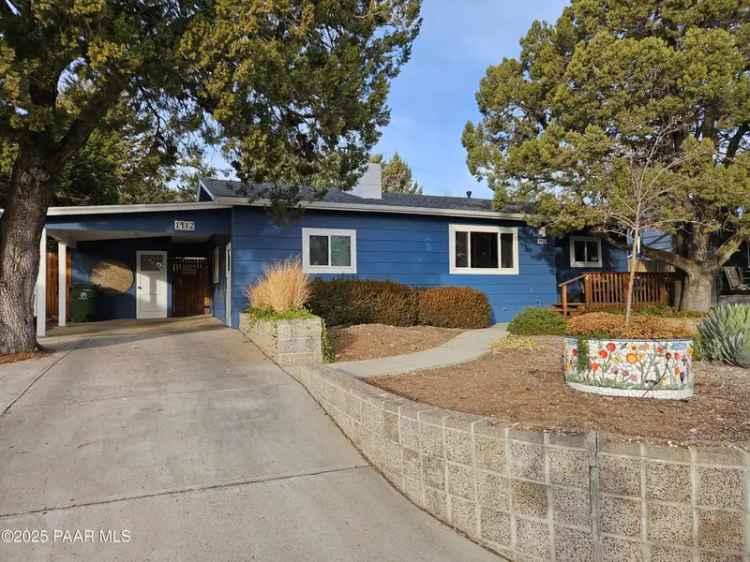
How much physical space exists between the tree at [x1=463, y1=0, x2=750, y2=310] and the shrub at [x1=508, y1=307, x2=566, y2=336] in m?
3.52

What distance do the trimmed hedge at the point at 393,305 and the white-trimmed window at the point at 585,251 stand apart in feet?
17.6

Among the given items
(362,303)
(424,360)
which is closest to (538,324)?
(424,360)

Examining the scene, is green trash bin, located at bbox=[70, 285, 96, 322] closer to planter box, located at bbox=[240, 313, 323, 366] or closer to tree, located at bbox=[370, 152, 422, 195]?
planter box, located at bbox=[240, 313, 323, 366]

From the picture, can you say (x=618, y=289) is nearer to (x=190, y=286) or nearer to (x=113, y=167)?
(x=190, y=286)

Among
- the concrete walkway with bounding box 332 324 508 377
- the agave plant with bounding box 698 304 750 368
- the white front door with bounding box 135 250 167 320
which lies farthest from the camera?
the white front door with bounding box 135 250 167 320

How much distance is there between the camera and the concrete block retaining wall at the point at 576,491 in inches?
93.0

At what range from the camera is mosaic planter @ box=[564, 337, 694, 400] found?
14.3 feet

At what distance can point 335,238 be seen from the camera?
40.7 feet

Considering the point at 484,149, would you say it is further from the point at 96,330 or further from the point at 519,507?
the point at 519,507

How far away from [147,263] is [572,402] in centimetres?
1464

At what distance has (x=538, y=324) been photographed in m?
9.28

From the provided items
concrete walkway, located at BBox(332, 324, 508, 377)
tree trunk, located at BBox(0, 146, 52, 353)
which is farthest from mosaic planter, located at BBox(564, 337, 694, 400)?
tree trunk, located at BBox(0, 146, 52, 353)

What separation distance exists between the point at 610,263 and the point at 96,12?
15822mm

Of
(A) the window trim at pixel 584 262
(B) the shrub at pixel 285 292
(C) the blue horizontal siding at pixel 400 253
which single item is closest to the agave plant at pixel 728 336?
(B) the shrub at pixel 285 292
